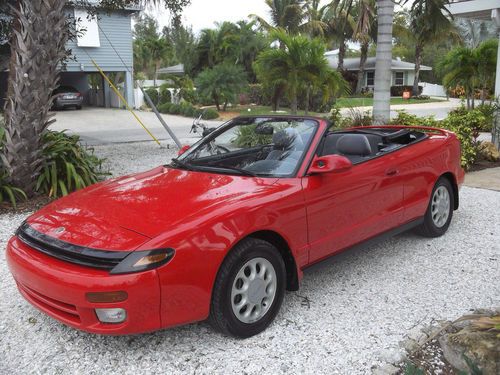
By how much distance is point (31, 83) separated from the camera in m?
6.35

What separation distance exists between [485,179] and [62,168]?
668 centimetres

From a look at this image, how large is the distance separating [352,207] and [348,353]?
125 cm

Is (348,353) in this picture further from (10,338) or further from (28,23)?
(28,23)

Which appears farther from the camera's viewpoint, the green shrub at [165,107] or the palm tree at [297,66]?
the green shrub at [165,107]

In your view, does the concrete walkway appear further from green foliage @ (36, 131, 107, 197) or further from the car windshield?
green foliage @ (36, 131, 107, 197)

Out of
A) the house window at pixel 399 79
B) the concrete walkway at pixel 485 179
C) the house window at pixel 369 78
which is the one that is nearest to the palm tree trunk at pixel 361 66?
the house window at pixel 369 78

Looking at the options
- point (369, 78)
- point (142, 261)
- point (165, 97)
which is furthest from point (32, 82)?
point (369, 78)

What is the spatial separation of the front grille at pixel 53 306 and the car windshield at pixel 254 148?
5.00ft

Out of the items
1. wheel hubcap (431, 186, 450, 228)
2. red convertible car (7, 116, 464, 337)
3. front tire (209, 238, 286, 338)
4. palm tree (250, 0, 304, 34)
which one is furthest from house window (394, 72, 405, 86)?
front tire (209, 238, 286, 338)

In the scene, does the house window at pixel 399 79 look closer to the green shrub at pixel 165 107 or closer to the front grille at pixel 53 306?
the green shrub at pixel 165 107

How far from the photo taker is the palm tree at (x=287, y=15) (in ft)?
123

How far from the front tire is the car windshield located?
0.73 m

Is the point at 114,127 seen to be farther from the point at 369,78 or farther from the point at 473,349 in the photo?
the point at 369,78

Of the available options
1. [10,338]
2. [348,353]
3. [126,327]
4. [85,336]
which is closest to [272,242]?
[348,353]
